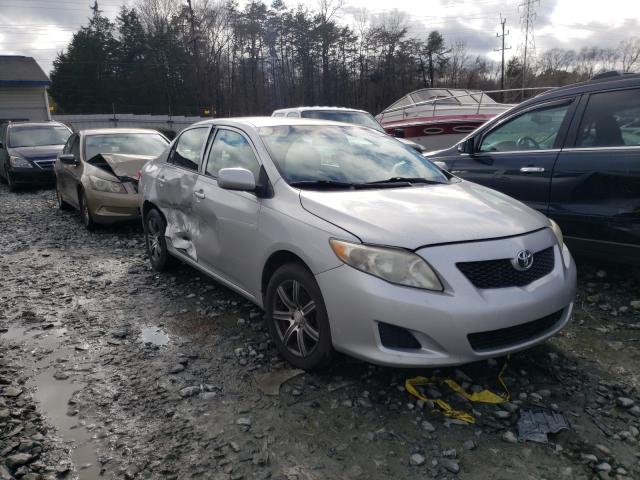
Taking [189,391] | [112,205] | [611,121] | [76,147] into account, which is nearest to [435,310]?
[189,391]

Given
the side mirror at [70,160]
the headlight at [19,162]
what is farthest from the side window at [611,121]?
the headlight at [19,162]

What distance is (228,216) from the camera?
3.74 meters

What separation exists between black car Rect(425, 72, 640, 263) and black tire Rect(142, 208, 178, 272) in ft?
9.48

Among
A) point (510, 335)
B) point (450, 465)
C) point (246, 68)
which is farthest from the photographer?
point (246, 68)

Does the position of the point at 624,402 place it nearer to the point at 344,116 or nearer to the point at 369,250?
the point at 369,250

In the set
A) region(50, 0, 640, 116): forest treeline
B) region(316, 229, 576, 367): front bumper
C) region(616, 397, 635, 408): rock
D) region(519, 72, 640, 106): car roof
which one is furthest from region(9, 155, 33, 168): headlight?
region(50, 0, 640, 116): forest treeline

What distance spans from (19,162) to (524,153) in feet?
39.1

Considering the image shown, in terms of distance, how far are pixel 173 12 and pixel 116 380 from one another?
5911cm

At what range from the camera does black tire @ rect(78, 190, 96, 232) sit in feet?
24.3

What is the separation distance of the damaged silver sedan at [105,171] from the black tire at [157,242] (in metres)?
2.04

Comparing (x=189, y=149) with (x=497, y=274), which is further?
(x=189, y=149)

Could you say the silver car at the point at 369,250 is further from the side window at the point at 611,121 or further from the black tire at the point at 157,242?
the side window at the point at 611,121

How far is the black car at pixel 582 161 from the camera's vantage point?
13.0 ft

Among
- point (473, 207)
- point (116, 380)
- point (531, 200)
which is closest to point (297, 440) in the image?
point (116, 380)
